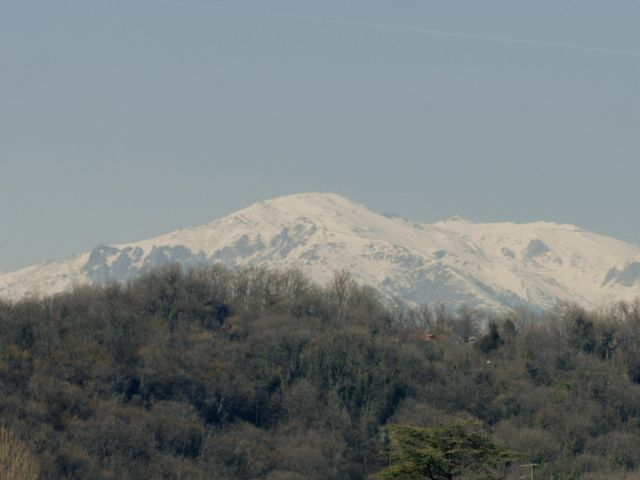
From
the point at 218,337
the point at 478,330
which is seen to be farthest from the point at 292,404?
the point at 478,330

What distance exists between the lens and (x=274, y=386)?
116m

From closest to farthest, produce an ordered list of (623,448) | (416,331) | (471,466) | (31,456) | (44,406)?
(471,466), (31,456), (44,406), (623,448), (416,331)

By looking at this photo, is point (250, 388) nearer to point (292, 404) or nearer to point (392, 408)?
point (292, 404)

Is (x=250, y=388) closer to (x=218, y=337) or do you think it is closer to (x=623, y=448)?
(x=218, y=337)

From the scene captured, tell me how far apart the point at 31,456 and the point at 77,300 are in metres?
42.9

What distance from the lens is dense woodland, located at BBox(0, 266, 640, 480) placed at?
321ft

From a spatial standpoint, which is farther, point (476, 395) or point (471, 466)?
point (476, 395)

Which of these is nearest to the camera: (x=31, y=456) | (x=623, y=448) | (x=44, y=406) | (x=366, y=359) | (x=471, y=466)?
(x=471, y=466)

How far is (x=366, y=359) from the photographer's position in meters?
119

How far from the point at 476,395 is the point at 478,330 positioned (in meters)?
32.1

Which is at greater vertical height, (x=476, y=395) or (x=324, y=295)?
(x=324, y=295)

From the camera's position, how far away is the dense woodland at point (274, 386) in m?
97.9

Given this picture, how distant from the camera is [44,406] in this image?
97938 millimetres

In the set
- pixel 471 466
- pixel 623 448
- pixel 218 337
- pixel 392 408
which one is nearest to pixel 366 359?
pixel 392 408
